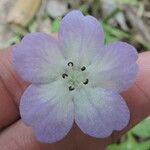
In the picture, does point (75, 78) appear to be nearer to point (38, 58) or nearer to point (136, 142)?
point (38, 58)

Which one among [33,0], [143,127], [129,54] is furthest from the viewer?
[33,0]

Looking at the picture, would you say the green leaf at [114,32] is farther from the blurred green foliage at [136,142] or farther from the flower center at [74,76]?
the flower center at [74,76]

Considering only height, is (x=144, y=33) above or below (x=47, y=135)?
below

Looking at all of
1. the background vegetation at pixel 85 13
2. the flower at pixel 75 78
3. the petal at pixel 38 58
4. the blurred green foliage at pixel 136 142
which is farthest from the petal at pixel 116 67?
the background vegetation at pixel 85 13

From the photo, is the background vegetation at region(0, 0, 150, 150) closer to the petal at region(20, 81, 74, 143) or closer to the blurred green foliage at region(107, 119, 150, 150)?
the blurred green foliage at region(107, 119, 150, 150)

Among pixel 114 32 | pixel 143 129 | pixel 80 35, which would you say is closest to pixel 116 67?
pixel 80 35

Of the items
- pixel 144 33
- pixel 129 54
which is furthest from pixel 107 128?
pixel 144 33

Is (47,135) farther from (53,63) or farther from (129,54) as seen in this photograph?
(129,54)

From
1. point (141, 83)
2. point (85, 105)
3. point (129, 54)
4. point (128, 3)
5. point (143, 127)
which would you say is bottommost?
point (143, 127)
